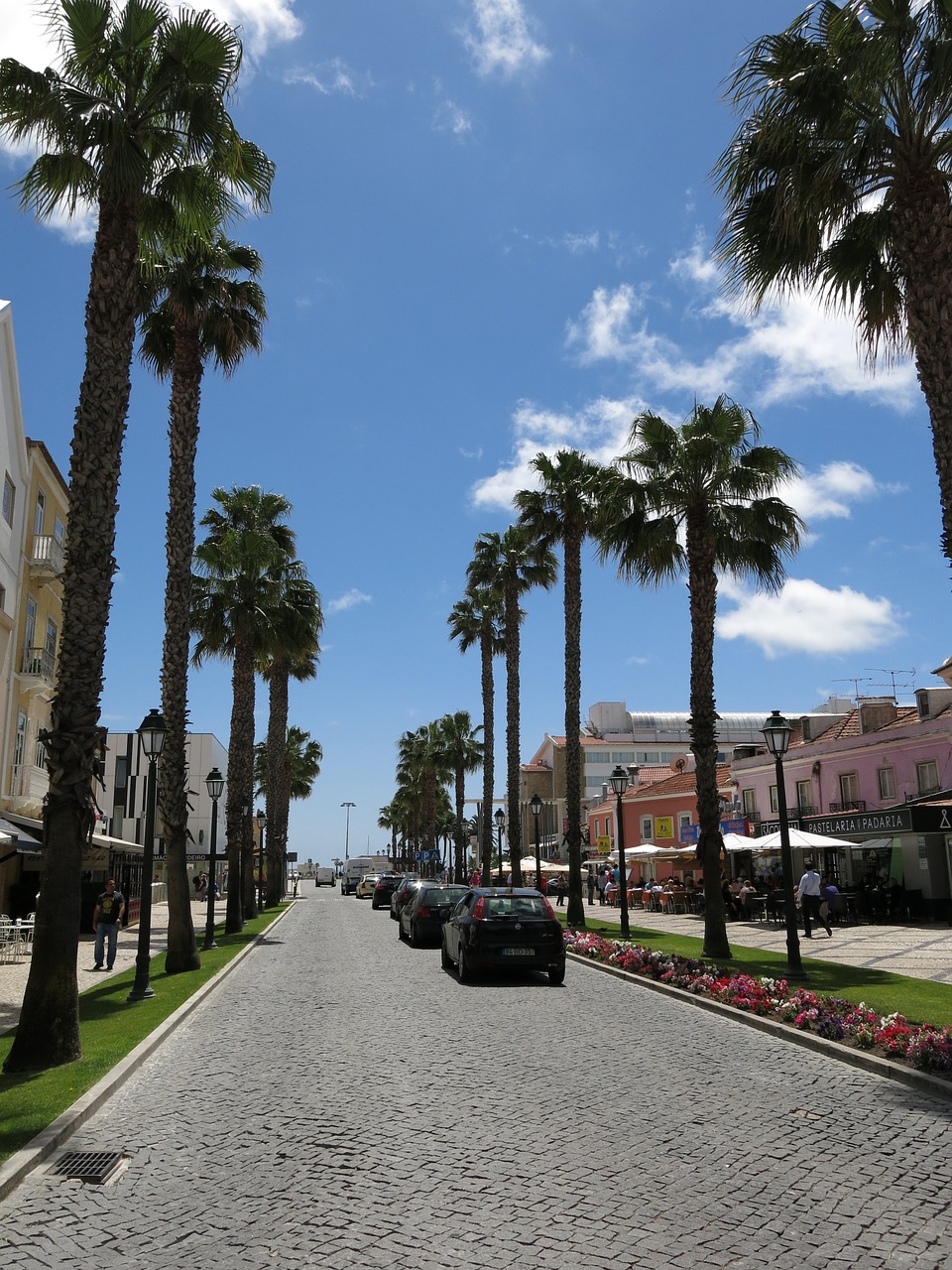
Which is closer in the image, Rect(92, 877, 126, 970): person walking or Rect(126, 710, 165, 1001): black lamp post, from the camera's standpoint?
Rect(126, 710, 165, 1001): black lamp post

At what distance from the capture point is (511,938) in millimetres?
16219

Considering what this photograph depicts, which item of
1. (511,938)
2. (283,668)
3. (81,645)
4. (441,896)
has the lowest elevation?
(511,938)

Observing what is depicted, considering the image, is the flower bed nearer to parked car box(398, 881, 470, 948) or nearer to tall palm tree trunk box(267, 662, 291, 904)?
parked car box(398, 881, 470, 948)

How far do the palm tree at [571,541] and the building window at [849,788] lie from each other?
11.8m

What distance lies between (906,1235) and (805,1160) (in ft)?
4.41

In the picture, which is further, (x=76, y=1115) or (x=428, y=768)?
(x=428, y=768)

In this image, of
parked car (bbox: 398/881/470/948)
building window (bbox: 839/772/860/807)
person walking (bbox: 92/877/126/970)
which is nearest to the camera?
person walking (bbox: 92/877/126/970)

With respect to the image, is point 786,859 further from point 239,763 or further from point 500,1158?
point 239,763

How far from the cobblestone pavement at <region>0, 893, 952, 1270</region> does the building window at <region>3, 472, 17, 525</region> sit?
19.0m

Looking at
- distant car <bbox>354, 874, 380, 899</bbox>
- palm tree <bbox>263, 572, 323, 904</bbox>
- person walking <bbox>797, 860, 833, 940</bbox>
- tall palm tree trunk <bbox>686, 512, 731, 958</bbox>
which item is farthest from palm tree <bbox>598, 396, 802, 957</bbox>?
distant car <bbox>354, 874, 380, 899</bbox>

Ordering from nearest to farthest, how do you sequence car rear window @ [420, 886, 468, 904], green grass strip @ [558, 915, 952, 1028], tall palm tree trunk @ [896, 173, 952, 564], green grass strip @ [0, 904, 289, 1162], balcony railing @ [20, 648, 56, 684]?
green grass strip @ [0, 904, 289, 1162] < tall palm tree trunk @ [896, 173, 952, 564] < green grass strip @ [558, 915, 952, 1028] < car rear window @ [420, 886, 468, 904] < balcony railing @ [20, 648, 56, 684]

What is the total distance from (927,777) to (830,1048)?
26029 mm

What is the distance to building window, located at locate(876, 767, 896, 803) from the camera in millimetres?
35263

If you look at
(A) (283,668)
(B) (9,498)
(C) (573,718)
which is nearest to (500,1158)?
(C) (573,718)
